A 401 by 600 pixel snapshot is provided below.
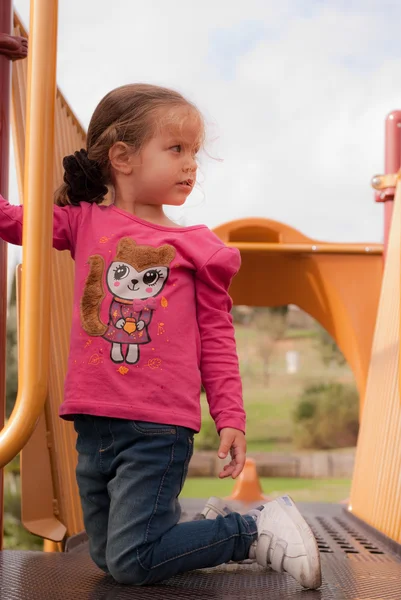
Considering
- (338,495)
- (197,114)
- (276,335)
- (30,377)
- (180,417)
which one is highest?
(197,114)

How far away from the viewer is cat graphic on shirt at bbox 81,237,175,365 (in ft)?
4.87

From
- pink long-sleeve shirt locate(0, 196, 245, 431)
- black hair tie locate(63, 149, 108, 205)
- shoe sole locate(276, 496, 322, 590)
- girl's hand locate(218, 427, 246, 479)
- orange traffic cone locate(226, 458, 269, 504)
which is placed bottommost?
orange traffic cone locate(226, 458, 269, 504)

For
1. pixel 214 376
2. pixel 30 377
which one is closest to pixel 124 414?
pixel 214 376

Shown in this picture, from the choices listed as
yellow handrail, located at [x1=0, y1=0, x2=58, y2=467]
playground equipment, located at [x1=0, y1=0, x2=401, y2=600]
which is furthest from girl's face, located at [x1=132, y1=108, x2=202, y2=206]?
yellow handrail, located at [x1=0, y1=0, x2=58, y2=467]

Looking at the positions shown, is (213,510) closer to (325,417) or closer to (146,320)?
(146,320)

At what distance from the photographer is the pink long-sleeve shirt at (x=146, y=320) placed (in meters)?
1.47

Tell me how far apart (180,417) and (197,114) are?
593 millimetres

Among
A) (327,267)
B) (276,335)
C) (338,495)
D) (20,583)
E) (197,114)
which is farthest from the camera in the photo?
(276,335)

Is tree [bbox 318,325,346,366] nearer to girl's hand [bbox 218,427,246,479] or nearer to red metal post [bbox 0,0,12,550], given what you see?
red metal post [bbox 0,0,12,550]

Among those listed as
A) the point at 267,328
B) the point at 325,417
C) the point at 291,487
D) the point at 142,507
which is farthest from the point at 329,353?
the point at 142,507

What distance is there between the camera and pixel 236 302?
171 inches

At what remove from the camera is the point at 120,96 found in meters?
1.63

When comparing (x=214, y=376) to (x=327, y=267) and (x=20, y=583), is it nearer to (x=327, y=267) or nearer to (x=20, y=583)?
(x=20, y=583)

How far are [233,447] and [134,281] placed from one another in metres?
0.35
